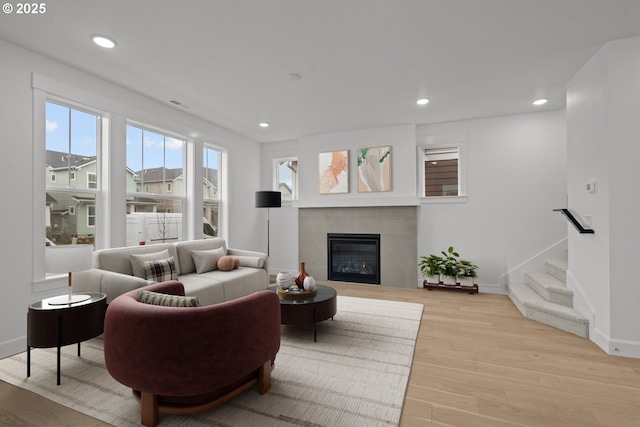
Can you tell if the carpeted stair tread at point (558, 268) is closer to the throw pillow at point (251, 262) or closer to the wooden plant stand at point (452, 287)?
the wooden plant stand at point (452, 287)

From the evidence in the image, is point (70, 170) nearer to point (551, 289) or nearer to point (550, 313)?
point (550, 313)

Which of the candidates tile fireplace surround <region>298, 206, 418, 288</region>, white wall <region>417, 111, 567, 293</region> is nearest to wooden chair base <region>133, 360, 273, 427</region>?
tile fireplace surround <region>298, 206, 418, 288</region>

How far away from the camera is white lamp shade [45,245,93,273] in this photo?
2166 millimetres

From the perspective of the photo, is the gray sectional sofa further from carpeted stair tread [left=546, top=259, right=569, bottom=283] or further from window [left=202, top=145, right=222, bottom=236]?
carpeted stair tread [left=546, top=259, right=569, bottom=283]

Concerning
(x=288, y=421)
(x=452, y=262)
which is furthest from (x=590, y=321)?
(x=288, y=421)

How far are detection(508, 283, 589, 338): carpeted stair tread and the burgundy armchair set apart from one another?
10.4 feet

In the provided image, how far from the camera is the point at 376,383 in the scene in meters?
2.16

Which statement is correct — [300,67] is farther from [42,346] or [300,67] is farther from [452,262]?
[452,262]

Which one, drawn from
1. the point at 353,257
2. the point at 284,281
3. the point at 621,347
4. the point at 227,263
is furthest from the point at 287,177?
the point at 621,347

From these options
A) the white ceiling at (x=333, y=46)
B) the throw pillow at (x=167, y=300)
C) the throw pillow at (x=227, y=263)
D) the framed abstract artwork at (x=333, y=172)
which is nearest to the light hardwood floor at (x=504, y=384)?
the throw pillow at (x=167, y=300)

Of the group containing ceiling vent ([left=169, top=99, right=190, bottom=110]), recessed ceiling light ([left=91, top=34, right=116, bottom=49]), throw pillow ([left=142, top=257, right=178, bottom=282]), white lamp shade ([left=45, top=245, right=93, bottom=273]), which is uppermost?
ceiling vent ([left=169, top=99, right=190, bottom=110])

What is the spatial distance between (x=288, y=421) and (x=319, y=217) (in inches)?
162

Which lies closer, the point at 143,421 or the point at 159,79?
the point at 143,421

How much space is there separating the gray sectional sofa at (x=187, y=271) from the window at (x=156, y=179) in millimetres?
575
